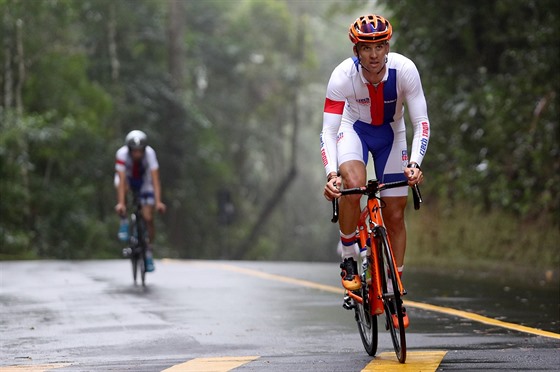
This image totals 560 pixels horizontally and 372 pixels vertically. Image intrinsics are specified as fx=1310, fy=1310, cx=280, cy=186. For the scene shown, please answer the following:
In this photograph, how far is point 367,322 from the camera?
28.1 ft

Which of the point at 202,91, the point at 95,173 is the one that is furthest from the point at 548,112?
the point at 202,91

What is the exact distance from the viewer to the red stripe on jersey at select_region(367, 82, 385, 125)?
28.4 ft

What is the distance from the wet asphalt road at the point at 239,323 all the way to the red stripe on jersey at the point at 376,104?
1553mm

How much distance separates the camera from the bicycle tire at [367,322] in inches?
328

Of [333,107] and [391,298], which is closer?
[391,298]

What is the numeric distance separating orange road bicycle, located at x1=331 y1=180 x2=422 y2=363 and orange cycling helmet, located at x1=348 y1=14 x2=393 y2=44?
932 millimetres

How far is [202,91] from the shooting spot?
5281 cm

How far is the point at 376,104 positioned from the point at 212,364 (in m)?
2.07

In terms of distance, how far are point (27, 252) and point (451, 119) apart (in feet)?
45.0

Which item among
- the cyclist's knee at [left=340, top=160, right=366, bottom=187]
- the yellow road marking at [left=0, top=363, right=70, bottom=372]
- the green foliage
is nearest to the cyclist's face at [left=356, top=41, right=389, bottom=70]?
the cyclist's knee at [left=340, top=160, right=366, bottom=187]

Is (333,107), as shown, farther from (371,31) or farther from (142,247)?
(142,247)

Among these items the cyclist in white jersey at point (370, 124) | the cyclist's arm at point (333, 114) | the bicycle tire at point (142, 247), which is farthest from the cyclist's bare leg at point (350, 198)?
the bicycle tire at point (142, 247)

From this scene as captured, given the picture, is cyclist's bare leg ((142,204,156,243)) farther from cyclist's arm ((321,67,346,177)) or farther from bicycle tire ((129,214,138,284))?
cyclist's arm ((321,67,346,177))

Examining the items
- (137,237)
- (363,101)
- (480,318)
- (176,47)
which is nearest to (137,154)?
(137,237)
